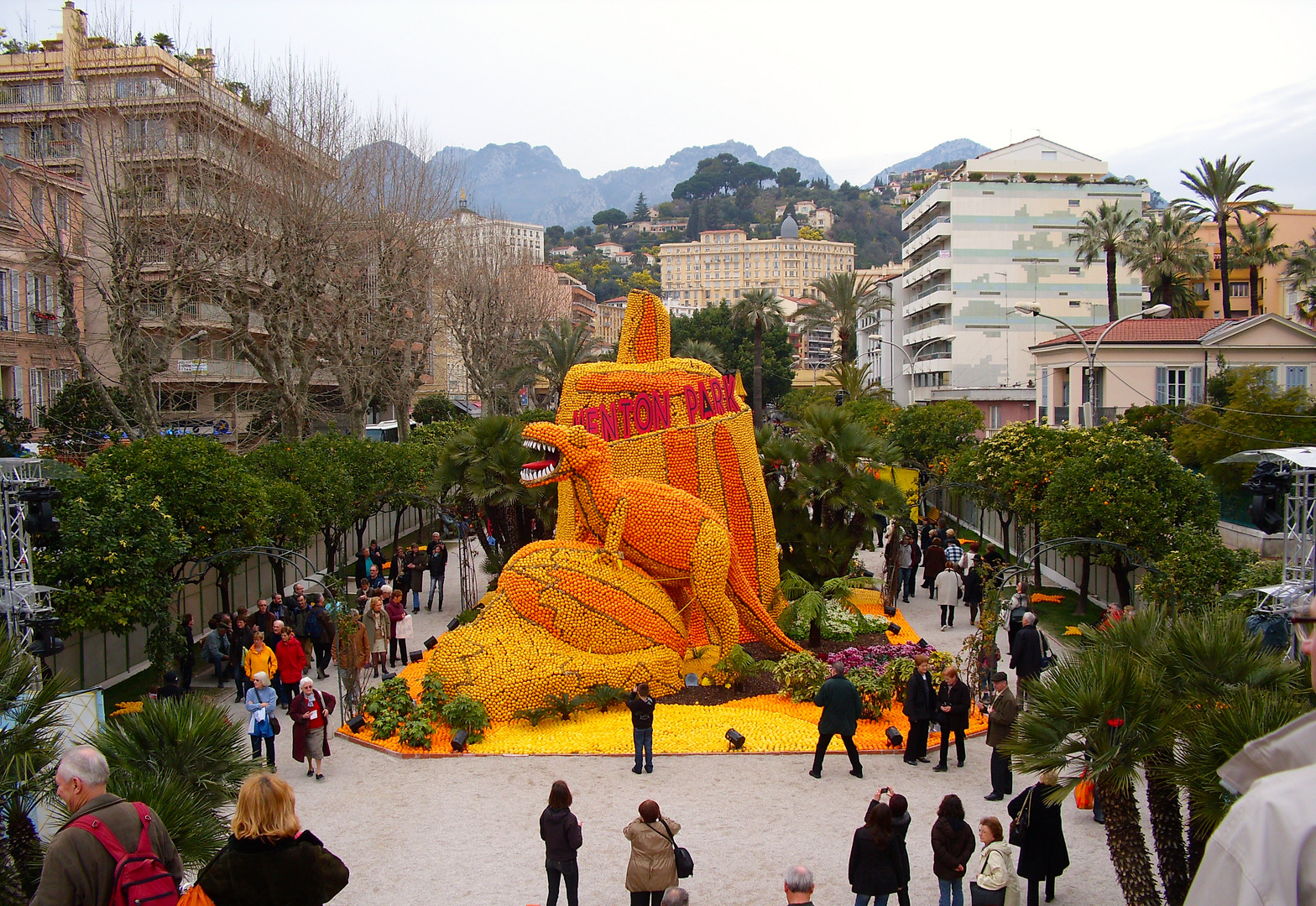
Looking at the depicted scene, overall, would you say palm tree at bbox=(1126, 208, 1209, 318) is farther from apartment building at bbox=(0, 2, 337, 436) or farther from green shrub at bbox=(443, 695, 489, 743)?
green shrub at bbox=(443, 695, 489, 743)

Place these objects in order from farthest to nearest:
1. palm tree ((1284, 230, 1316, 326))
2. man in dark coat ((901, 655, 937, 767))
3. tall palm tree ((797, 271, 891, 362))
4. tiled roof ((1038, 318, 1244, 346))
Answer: tall palm tree ((797, 271, 891, 362)), palm tree ((1284, 230, 1316, 326)), tiled roof ((1038, 318, 1244, 346)), man in dark coat ((901, 655, 937, 767))

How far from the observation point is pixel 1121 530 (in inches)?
707

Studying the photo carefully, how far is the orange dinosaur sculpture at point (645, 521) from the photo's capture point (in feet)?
44.8

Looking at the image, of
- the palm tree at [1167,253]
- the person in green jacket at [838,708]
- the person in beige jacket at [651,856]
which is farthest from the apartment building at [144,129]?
the palm tree at [1167,253]

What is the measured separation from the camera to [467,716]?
12.5 m

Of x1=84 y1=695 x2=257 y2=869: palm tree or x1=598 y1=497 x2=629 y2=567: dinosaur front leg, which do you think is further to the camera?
x1=598 y1=497 x2=629 y2=567: dinosaur front leg

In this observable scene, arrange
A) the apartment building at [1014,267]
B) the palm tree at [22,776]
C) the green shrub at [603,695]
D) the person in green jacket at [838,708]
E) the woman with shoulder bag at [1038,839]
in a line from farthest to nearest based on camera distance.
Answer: the apartment building at [1014,267]
the green shrub at [603,695]
the person in green jacket at [838,708]
the woman with shoulder bag at [1038,839]
the palm tree at [22,776]

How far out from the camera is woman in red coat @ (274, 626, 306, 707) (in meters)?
13.2

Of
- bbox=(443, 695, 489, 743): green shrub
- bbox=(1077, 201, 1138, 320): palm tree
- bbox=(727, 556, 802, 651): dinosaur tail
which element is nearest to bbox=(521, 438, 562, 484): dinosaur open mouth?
bbox=(443, 695, 489, 743): green shrub

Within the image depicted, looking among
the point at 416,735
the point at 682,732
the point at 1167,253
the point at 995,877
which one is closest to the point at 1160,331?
the point at 1167,253

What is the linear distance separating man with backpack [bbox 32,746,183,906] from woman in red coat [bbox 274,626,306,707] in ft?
30.6

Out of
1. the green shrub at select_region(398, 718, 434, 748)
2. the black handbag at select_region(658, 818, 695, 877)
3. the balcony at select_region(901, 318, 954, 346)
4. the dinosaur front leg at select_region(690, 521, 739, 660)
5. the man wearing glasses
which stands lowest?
the green shrub at select_region(398, 718, 434, 748)

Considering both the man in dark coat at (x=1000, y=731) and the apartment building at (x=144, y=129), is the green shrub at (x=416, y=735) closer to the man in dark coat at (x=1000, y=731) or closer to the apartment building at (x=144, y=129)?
the man in dark coat at (x=1000, y=731)

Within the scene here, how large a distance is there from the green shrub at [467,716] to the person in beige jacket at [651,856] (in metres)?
5.66
